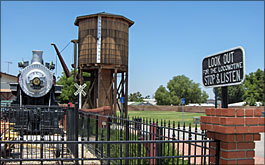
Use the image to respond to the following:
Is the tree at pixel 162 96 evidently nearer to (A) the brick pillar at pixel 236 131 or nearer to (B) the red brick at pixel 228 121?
(A) the brick pillar at pixel 236 131

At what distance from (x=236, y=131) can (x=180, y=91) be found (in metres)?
92.3

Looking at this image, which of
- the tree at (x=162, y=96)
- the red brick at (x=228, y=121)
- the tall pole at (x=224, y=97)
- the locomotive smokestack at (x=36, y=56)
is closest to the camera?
the red brick at (x=228, y=121)

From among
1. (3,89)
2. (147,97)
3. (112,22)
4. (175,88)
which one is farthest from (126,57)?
(147,97)

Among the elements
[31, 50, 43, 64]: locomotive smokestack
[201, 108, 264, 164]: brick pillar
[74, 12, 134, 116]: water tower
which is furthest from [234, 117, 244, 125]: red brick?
[74, 12, 134, 116]: water tower

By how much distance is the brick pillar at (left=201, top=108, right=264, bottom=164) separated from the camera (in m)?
3.41

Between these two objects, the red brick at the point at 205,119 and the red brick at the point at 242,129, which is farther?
the red brick at the point at 205,119

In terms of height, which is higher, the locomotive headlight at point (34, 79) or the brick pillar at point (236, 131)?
the locomotive headlight at point (34, 79)

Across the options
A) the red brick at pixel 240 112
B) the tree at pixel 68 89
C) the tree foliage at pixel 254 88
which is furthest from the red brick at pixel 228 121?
the tree foliage at pixel 254 88

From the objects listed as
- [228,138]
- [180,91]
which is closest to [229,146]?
[228,138]

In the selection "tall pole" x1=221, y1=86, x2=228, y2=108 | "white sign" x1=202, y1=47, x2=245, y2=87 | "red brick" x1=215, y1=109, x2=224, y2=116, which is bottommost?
"red brick" x1=215, y1=109, x2=224, y2=116

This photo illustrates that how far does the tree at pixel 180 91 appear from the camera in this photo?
303 feet

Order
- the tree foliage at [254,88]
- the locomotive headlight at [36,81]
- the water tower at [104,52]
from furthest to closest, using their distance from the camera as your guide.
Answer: the tree foliage at [254,88] < the water tower at [104,52] < the locomotive headlight at [36,81]

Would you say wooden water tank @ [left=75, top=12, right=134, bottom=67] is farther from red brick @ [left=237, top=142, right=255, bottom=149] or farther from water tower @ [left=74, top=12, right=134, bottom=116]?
red brick @ [left=237, top=142, right=255, bottom=149]

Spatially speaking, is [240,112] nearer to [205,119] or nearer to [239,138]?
[239,138]
